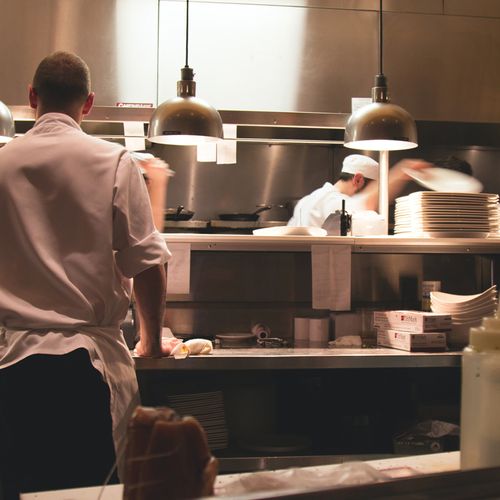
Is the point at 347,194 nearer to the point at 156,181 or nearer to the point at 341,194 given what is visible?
the point at 341,194

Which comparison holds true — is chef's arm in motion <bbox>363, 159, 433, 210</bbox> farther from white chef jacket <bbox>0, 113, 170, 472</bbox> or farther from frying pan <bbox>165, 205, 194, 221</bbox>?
white chef jacket <bbox>0, 113, 170, 472</bbox>

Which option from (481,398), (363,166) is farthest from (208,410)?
(481,398)

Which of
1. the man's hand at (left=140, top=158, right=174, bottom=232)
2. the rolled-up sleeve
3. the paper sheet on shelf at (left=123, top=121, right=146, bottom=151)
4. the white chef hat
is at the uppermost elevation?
the paper sheet on shelf at (left=123, top=121, right=146, bottom=151)

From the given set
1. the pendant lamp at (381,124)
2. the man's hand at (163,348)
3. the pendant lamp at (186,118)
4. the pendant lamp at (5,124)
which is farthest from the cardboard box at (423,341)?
the pendant lamp at (5,124)

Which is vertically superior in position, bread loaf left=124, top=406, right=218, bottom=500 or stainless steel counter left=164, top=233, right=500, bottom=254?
Answer: stainless steel counter left=164, top=233, right=500, bottom=254

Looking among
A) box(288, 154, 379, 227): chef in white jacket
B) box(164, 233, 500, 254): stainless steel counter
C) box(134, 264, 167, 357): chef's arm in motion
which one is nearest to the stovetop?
box(164, 233, 500, 254): stainless steel counter

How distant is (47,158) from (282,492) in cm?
149

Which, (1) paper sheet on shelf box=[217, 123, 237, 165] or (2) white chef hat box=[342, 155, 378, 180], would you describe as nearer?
(1) paper sheet on shelf box=[217, 123, 237, 165]

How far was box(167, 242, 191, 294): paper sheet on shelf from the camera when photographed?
359 centimetres

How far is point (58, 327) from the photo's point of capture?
1.92m

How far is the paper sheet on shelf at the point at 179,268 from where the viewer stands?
11.8 feet

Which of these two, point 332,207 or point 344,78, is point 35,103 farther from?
point 332,207

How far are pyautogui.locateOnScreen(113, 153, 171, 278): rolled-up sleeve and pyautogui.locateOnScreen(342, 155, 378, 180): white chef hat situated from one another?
2707 mm

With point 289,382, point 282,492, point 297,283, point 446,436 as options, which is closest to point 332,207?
point 297,283
